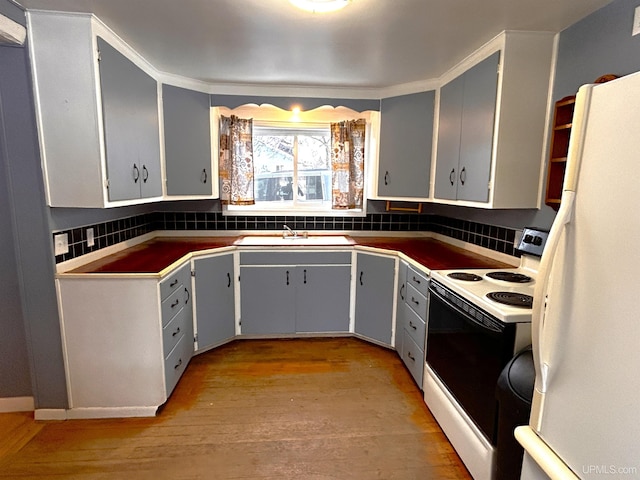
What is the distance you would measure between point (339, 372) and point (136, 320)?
1469mm

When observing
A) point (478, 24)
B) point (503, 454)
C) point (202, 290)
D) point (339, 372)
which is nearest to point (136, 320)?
point (202, 290)

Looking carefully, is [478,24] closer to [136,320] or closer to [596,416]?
[596,416]

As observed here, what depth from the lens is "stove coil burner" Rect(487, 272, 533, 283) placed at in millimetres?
1891

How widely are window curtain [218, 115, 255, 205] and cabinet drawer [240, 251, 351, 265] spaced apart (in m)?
0.64

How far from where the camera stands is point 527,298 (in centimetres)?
162

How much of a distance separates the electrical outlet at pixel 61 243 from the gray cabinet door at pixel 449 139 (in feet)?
8.39

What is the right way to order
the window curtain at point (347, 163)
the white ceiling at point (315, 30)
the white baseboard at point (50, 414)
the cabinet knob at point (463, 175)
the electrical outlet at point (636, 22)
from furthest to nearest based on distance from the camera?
the window curtain at point (347, 163) → the cabinet knob at point (463, 175) → the white baseboard at point (50, 414) → the white ceiling at point (315, 30) → the electrical outlet at point (636, 22)

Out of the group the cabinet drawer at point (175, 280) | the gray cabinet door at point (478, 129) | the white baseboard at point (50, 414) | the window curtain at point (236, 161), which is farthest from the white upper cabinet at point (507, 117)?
the white baseboard at point (50, 414)

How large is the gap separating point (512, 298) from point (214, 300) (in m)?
2.16

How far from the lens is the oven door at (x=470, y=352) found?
149 centimetres

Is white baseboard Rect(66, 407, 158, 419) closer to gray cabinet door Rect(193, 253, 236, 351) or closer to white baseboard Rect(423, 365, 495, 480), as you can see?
gray cabinet door Rect(193, 253, 236, 351)

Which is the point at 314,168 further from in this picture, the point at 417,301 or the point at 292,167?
the point at 417,301

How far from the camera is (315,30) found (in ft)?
6.08

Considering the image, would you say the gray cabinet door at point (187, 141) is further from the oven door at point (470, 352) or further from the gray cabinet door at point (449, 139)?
the oven door at point (470, 352)
